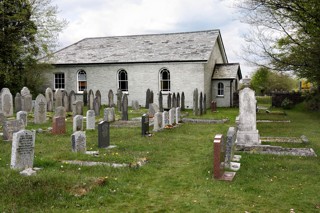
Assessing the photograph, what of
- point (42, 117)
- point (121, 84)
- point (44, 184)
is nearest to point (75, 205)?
point (44, 184)

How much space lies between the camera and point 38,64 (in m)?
29.4

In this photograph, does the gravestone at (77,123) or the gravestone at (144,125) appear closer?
the gravestone at (144,125)

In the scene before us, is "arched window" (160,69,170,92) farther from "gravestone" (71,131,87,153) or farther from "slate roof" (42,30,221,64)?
"gravestone" (71,131,87,153)

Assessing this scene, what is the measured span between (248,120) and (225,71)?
20782 millimetres

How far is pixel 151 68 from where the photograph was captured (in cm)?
2884

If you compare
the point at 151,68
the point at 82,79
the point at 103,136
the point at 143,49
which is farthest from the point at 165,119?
the point at 82,79

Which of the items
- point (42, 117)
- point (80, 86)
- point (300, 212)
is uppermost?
point (80, 86)

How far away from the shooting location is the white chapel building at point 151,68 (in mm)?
27906

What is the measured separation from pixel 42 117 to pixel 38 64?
46.8 feet

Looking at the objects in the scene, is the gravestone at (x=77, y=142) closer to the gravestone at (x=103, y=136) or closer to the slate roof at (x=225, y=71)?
the gravestone at (x=103, y=136)

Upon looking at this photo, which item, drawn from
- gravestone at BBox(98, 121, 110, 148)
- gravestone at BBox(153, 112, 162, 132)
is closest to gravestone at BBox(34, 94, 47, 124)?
gravestone at BBox(153, 112, 162, 132)

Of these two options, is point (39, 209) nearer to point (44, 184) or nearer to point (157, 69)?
point (44, 184)

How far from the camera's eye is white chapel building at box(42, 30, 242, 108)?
2791 cm

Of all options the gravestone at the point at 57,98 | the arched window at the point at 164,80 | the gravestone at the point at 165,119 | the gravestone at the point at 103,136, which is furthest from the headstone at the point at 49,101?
the gravestone at the point at 103,136
